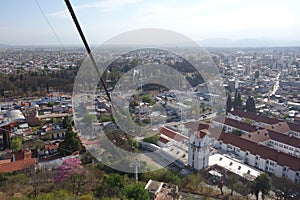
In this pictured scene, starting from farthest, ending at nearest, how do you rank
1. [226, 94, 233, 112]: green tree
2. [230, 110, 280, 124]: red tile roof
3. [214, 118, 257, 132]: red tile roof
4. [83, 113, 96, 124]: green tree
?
[226, 94, 233, 112]: green tree < [230, 110, 280, 124]: red tile roof < [214, 118, 257, 132]: red tile roof < [83, 113, 96, 124]: green tree

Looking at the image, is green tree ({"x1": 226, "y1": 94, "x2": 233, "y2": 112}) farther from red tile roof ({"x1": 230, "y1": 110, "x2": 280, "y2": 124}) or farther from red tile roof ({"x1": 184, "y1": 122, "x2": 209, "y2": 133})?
red tile roof ({"x1": 184, "y1": 122, "x2": 209, "y2": 133})

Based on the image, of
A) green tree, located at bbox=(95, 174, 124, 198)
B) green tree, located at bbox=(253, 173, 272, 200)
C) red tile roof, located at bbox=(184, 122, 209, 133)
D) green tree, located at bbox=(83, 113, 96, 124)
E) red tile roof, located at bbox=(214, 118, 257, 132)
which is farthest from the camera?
red tile roof, located at bbox=(214, 118, 257, 132)

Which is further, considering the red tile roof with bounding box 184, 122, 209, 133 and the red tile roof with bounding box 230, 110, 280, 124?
the red tile roof with bounding box 230, 110, 280, 124

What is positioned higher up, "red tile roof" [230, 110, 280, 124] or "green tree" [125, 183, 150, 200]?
"green tree" [125, 183, 150, 200]

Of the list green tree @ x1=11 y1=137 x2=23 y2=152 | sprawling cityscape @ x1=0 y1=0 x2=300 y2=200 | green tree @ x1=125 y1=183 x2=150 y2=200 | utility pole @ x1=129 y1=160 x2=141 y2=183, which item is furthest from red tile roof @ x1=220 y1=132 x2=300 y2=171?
green tree @ x1=11 y1=137 x2=23 y2=152

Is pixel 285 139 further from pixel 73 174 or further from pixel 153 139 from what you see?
pixel 73 174

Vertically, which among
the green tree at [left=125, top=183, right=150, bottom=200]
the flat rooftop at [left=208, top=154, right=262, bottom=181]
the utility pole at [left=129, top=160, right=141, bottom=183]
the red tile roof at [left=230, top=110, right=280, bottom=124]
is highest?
the green tree at [left=125, top=183, right=150, bottom=200]
